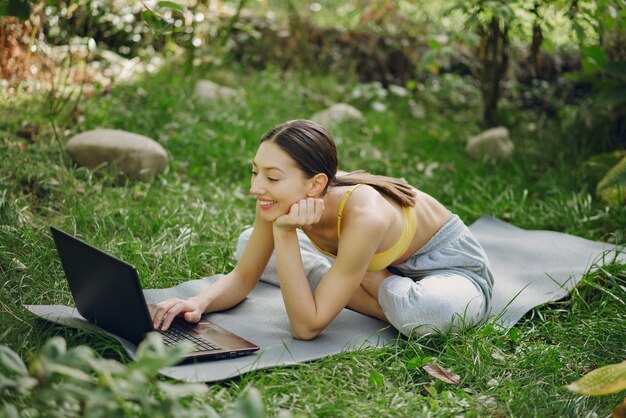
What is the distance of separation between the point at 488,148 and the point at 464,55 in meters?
2.11

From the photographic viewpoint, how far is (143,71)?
5887 mm

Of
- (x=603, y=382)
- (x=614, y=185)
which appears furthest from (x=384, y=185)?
(x=614, y=185)

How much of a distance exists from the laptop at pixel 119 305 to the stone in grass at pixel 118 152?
178 centimetres

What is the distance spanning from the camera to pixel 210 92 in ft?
19.2

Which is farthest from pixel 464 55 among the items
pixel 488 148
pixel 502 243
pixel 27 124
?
pixel 27 124

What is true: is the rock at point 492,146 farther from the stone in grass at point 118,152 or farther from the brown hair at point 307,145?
the brown hair at point 307,145

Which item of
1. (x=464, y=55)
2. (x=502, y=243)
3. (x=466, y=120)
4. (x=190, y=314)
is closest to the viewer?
(x=190, y=314)

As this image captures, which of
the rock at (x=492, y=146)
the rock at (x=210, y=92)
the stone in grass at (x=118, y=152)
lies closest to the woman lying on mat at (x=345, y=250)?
the stone in grass at (x=118, y=152)

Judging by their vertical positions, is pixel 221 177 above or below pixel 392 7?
below

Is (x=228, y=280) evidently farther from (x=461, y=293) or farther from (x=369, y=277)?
(x=461, y=293)

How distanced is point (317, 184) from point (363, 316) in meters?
0.72

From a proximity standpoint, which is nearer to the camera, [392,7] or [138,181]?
[138,181]

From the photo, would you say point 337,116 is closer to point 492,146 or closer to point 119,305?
point 492,146

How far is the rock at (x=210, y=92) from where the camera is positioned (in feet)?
19.0
